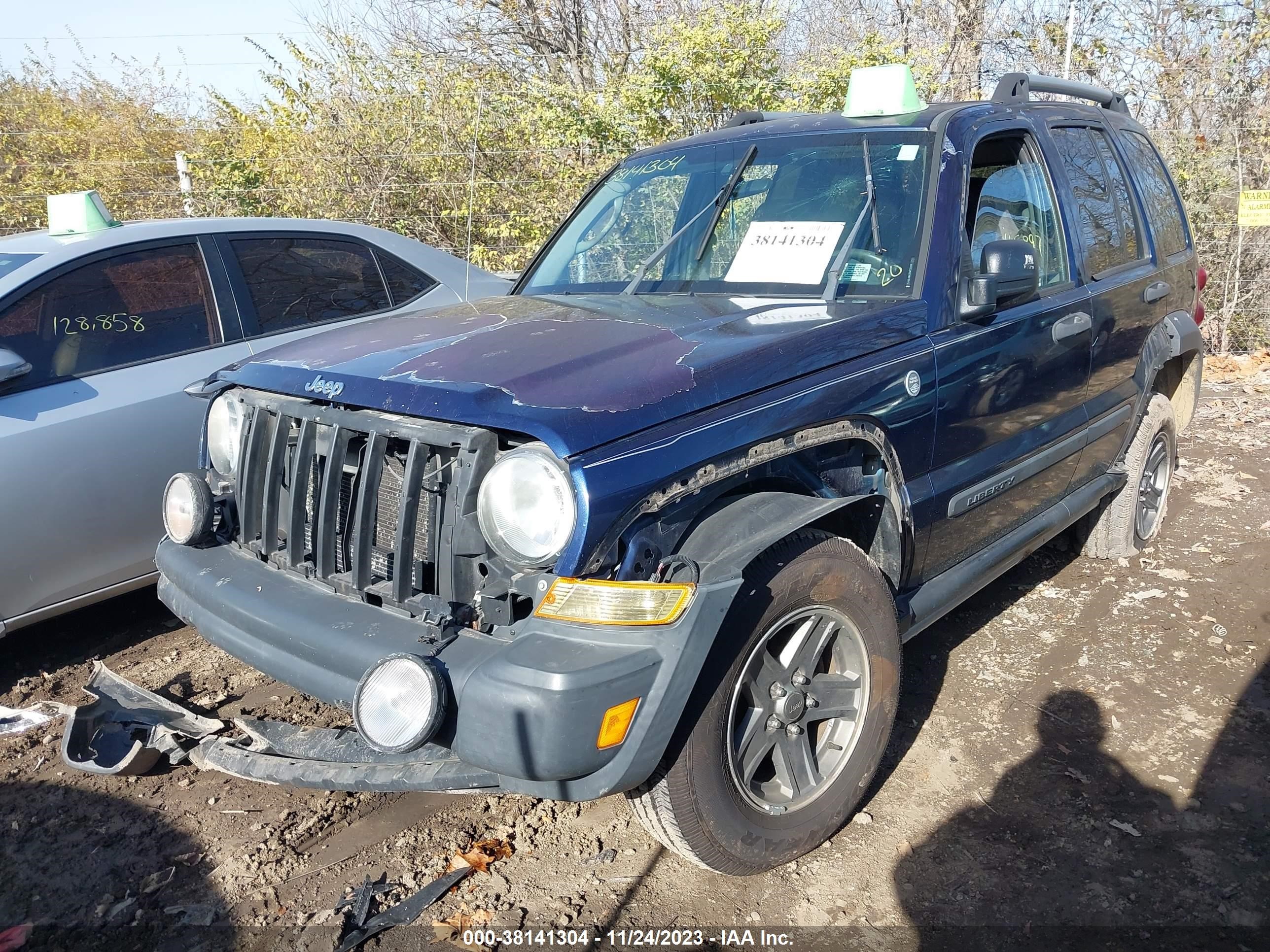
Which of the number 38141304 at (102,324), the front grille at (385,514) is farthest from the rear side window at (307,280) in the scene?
the front grille at (385,514)

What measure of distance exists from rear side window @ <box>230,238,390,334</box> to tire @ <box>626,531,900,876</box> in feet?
10.3

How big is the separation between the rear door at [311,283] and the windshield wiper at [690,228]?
2.02 meters

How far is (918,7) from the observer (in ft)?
47.2

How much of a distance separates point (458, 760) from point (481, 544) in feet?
1.68

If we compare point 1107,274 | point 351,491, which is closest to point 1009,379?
point 1107,274

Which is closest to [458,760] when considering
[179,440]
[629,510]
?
[629,510]

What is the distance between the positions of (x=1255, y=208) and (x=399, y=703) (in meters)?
10.1

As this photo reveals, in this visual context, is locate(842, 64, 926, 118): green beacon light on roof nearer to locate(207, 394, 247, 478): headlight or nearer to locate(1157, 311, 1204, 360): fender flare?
locate(1157, 311, 1204, 360): fender flare

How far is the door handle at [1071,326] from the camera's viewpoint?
345 cm

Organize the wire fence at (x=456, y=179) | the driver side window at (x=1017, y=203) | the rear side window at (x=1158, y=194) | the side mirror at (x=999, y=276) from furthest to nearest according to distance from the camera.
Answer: the wire fence at (x=456, y=179) → the rear side window at (x=1158, y=194) → the driver side window at (x=1017, y=203) → the side mirror at (x=999, y=276)

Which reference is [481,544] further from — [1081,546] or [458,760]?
[1081,546]

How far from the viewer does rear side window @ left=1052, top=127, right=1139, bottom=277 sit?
3848mm

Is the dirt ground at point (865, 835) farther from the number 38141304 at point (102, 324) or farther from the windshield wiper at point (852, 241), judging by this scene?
the windshield wiper at point (852, 241)

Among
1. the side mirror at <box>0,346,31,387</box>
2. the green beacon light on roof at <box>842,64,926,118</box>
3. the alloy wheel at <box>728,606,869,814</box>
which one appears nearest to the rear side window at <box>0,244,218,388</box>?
the side mirror at <box>0,346,31,387</box>
